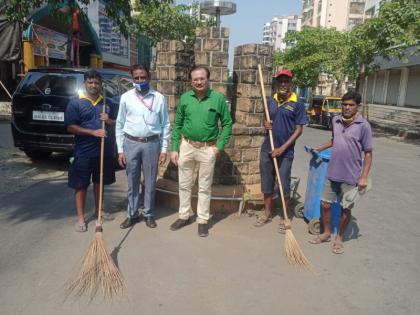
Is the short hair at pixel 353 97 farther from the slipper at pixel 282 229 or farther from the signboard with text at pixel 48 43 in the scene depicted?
the signboard with text at pixel 48 43

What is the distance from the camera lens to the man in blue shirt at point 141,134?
14.0 ft

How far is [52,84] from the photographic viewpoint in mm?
6809

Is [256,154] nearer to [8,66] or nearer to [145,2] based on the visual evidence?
[145,2]

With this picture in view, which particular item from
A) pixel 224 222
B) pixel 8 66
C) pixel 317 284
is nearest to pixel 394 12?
pixel 224 222

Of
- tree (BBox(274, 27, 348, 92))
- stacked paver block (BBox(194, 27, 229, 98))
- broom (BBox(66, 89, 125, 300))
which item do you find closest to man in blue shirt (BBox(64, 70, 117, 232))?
broom (BBox(66, 89, 125, 300))

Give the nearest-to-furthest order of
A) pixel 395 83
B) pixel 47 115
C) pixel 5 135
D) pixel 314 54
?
pixel 47 115 < pixel 5 135 < pixel 395 83 < pixel 314 54

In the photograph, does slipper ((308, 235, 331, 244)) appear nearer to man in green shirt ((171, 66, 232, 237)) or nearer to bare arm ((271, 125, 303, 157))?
bare arm ((271, 125, 303, 157))

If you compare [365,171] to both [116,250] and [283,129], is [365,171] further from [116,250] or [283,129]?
[116,250]

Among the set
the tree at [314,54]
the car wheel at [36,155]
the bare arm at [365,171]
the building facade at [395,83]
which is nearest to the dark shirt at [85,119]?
→ the bare arm at [365,171]

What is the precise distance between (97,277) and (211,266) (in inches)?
41.0

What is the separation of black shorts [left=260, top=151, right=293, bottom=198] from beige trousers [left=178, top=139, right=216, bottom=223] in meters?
0.68

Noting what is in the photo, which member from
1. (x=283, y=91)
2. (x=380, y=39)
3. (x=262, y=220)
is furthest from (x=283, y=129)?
(x=380, y=39)

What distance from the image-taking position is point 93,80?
4.26m

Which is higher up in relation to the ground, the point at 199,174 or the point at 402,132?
the point at 199,174
